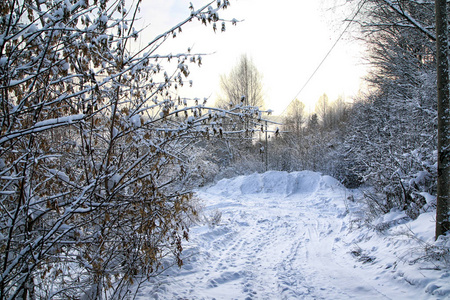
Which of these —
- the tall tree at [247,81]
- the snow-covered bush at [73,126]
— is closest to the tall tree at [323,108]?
the tall tree at [247,81]

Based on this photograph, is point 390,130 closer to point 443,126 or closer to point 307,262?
point 443,126

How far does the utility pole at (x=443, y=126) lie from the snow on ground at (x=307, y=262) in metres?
0.50

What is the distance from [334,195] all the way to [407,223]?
21.9ft

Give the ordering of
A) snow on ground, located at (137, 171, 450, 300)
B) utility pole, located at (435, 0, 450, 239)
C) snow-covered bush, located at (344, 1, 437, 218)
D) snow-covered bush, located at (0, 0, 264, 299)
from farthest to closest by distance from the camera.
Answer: snow-covered bush, located at (344, 1, 437, 218)
utility pole, located at (435, 0, 450, 239)
snow on ground, located at (137, 171, 450, 300)
snow-covered bush, located at (0, 0, 264, 299)

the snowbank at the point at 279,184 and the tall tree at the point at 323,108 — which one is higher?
the tall tree at the point at 323,108

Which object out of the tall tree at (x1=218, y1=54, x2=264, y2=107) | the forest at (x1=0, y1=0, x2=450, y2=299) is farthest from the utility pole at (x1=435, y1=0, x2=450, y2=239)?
the tall tree at (x1=218, y1=54, x2=264, y2=107)

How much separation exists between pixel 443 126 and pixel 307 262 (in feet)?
10.8

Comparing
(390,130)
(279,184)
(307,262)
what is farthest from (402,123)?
(279,184)

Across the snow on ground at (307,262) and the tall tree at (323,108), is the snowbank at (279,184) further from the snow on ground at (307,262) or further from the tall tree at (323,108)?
the tall tree at (323,108)

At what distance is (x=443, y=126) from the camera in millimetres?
3939

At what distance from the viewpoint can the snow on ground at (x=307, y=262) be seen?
11.9 feet

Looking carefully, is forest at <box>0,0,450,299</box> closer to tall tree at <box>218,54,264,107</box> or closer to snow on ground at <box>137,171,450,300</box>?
snow on ground at <box>137,171,450,300</box>

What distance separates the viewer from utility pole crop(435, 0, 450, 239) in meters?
3.84

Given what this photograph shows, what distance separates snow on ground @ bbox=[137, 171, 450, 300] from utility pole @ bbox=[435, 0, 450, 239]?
502 mm
